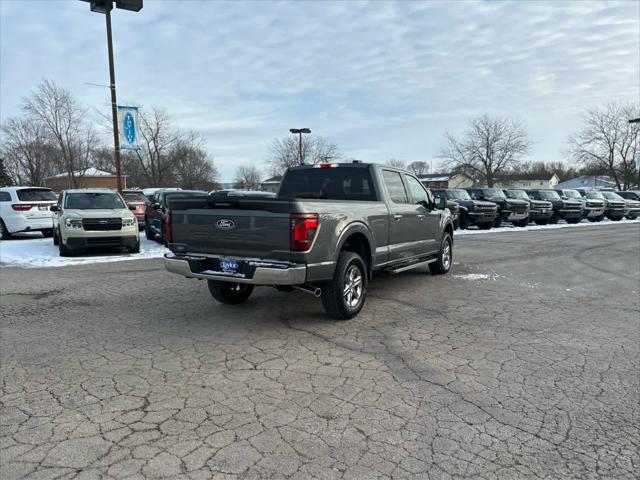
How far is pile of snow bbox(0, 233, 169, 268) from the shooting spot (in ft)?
35.3

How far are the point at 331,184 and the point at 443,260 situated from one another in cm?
311

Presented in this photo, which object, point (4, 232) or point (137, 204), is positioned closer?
point (4, 232)

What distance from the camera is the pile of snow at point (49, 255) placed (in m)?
10.8

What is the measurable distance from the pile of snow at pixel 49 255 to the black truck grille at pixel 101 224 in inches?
27.8

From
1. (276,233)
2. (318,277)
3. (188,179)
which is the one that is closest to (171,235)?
(276,233)

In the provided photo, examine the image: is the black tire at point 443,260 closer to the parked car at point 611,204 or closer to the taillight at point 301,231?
the taillight at point 301,231

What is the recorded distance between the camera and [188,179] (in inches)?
2446

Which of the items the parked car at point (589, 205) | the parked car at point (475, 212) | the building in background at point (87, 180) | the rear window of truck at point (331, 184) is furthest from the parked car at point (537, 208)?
the building in background at point (87, 180)

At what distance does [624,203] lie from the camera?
92.7 ft

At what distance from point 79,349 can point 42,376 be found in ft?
2.27

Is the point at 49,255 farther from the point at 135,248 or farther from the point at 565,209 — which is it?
the point at 565,209

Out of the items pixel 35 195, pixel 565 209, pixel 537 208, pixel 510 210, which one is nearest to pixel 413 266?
pixel 35 195

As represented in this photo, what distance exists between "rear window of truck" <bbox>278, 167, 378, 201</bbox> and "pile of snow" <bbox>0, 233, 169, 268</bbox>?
5.93 meters

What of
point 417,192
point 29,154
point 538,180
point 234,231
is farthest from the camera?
point 538,180
